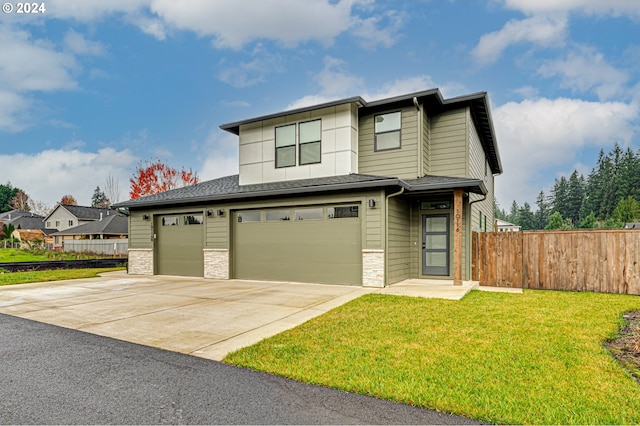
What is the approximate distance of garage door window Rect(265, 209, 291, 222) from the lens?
1096 cm

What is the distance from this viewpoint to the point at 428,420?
103 inches

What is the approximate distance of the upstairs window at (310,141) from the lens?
11469mm

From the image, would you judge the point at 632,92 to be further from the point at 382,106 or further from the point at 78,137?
the point at 78,137

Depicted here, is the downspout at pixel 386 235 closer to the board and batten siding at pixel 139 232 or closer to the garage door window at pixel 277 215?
the garage door window at pixel 277 215

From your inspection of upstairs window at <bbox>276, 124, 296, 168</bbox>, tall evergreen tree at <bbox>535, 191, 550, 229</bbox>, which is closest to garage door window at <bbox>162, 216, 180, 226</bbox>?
upstairs window at <bbox>276, 124, 296, 168</bbox>

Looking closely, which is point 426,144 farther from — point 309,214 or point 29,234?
point 29,234

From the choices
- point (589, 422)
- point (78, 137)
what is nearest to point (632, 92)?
point (589, 422)

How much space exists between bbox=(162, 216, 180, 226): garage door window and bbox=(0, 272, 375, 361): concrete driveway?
10.5 feet

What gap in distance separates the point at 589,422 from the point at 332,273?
7.72 metres

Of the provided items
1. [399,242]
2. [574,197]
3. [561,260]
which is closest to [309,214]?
[399,242]

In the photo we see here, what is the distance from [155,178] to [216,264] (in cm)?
2420

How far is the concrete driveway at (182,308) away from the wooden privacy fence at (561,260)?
423 centimetres

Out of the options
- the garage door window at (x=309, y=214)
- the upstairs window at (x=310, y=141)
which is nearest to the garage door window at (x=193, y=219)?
the garage door window at (x=309, y=214)

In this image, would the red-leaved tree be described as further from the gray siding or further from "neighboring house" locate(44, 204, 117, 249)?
the gray siding
